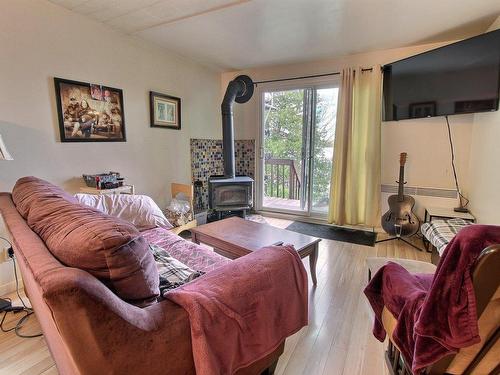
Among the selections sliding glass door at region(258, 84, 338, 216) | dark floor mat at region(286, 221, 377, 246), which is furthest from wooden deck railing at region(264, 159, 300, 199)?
dark floor mat at region(286, 221, 377, 246)

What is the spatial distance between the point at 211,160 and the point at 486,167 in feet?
10.8

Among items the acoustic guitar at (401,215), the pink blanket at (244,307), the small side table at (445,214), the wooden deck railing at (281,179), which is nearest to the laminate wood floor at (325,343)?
the pink blanket at (244,307)

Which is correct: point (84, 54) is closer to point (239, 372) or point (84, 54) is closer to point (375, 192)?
point (239, 372)

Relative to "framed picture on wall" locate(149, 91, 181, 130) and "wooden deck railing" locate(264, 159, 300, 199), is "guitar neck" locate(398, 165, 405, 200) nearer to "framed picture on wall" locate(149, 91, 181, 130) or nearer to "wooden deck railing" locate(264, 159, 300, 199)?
"wooden deck railing" locate(264, 159, 300, 199)

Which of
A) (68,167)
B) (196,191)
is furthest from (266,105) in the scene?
(68,167)

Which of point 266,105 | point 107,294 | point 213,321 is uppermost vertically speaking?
point 266,105

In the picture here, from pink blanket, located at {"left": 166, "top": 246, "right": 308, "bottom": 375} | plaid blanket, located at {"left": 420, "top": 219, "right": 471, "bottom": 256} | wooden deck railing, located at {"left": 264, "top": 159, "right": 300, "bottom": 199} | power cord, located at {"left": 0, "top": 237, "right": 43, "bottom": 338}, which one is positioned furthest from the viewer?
wooden deck railing, located at {"left": 264, "top": 159, "right": 300, "bottom": 199}

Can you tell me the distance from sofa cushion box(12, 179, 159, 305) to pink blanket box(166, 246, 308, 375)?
0.13m

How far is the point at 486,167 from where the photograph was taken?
100 inches

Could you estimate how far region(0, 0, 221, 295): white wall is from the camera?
2.01 meters

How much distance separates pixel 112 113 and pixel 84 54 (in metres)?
0.55

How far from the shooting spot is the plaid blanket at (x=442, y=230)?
7.49ft

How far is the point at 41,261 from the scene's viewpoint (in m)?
0.72

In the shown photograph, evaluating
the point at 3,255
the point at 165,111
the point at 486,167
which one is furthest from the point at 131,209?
the point at 486,167
